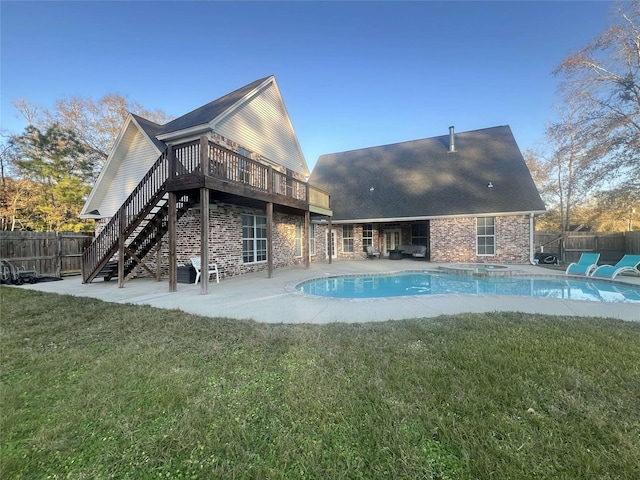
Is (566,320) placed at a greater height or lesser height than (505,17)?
lesser

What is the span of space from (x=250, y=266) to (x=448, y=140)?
16245 mm

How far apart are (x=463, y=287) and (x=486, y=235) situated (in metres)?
7.09

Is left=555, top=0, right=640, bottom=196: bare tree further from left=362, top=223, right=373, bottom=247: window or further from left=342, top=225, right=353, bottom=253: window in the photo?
left=342, top=225, right=353, bottom=253: window

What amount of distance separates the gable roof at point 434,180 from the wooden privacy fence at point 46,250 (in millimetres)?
13296

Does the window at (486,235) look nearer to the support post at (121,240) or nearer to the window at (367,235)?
the window at (367,235)

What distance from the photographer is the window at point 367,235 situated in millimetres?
18766

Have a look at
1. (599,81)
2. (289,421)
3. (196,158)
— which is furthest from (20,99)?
(599,81)

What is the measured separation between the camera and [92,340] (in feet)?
13.2

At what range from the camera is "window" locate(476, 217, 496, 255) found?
14.4 m

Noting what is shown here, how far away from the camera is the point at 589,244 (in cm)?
1495

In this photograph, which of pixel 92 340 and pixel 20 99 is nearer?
pixel 92 340

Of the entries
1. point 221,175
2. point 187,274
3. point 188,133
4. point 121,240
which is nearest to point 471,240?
point 221,175

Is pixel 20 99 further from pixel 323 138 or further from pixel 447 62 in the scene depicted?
pixel 447 62

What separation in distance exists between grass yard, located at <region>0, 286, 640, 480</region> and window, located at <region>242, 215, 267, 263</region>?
24.5 ft
